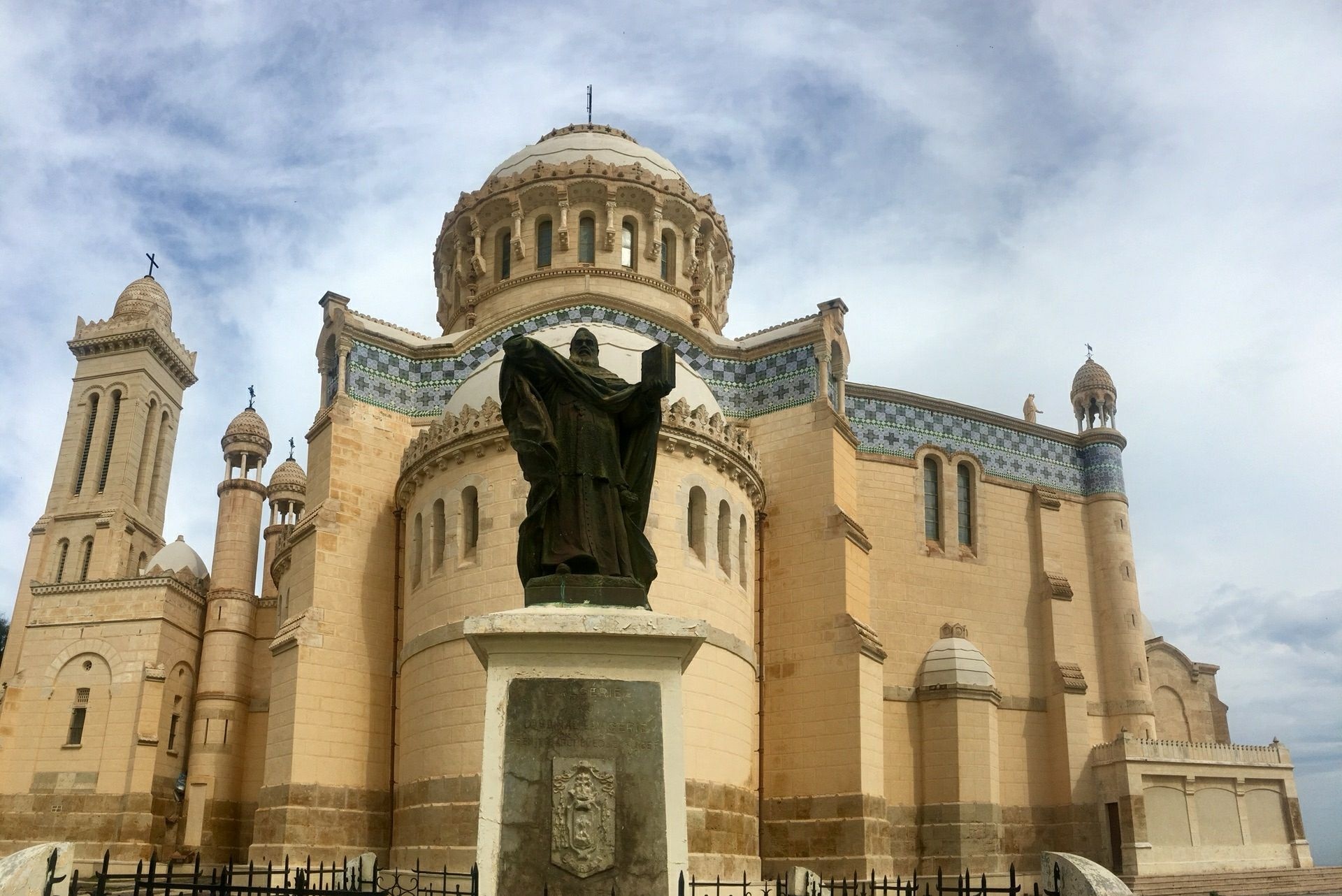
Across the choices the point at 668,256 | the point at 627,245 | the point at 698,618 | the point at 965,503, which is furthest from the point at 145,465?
the point at 698,618

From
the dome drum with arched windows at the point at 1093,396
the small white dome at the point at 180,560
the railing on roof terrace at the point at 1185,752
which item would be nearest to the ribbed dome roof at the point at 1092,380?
the dome drum with arched windows at the point at 1093,396

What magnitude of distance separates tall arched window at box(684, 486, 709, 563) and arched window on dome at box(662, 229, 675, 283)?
378 inches

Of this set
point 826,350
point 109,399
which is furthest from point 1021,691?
point 109,399

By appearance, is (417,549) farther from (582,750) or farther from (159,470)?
(159,470)

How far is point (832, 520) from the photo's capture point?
79.2 feet

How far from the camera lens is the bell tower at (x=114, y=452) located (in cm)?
4128

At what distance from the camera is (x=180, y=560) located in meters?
38.6

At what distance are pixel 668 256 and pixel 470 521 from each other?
11491 mm

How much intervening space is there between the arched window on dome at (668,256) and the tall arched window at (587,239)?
1944mm

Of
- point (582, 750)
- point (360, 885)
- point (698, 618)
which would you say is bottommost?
point (360, 885)

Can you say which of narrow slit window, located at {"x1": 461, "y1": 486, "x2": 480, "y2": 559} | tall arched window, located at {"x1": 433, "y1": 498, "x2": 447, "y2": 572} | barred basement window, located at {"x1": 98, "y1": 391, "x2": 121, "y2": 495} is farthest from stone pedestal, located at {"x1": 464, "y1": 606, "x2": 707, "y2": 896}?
barred basement window, located at {"x1": 98, "y1": 391, "x2": 121, "y2": 495}

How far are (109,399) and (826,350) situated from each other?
98.3ft

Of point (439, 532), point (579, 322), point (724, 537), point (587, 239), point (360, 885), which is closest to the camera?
point (360, 885)

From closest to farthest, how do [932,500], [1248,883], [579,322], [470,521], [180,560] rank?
[470,521] < [579,322] < [1248,883] < [932,500] < [180,560]
